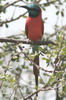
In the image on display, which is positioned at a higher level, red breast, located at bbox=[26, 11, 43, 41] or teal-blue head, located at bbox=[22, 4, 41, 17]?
teal-blue head, located at bbox=[22, 4, 41, 17]

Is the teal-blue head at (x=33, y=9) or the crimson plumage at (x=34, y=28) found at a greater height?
the teal-blue head at (x=33, y=9)

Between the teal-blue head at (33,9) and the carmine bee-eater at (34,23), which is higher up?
the teal-blue head at (33,9)

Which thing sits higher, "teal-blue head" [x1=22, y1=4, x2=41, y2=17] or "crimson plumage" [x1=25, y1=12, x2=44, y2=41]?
"teal-blue head" [x1=22, y1=4, x2=41, y2=17]

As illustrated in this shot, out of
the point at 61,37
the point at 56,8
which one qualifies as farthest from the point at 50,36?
the point at 61,37

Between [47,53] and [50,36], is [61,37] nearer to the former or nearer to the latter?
[47,53]

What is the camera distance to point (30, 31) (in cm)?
403

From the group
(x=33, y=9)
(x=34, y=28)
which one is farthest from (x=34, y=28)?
(x=33, y=9)

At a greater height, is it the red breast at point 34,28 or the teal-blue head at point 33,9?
the teal-blue head at point 33,9

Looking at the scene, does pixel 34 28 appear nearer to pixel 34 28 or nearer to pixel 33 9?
pixel 34 28

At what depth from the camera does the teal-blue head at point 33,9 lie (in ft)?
13.3

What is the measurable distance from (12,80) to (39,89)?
Answer: 0.66 feet

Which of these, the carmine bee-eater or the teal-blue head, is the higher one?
the teal-blue head

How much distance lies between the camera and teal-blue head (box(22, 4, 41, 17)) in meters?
4.05

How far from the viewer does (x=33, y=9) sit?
163 inches
